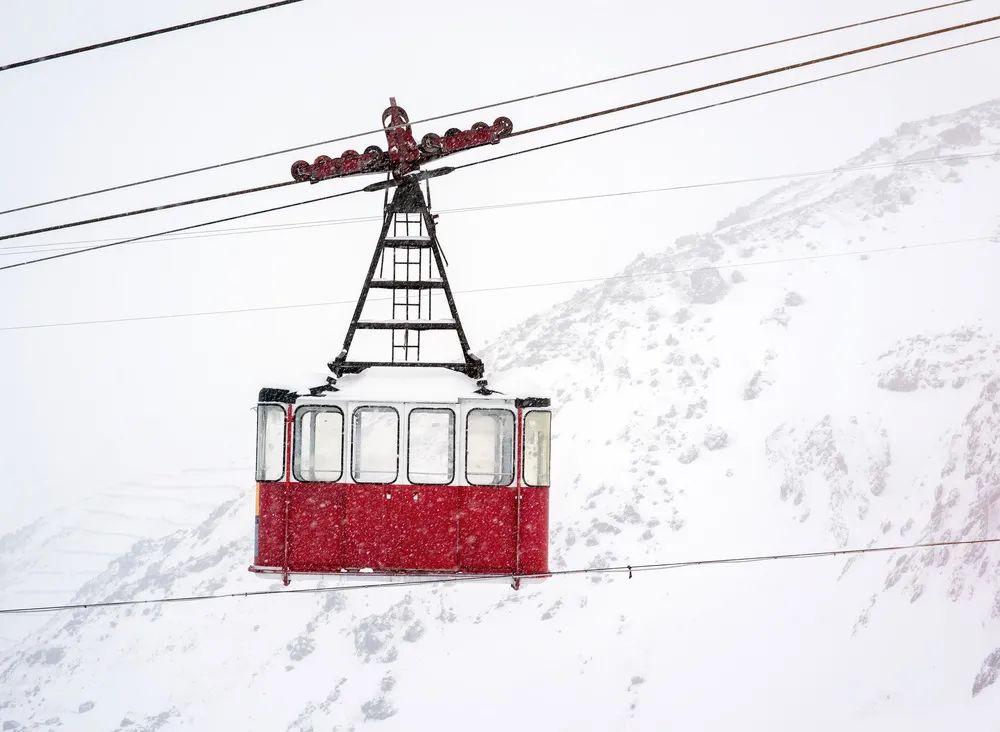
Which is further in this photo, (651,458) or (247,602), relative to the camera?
(247,602)

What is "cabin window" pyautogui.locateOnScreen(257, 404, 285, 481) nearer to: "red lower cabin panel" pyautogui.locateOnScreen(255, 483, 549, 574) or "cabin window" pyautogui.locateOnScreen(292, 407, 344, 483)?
"cabin window" pyautogui.locateOnScreen(292, 407, 344, 483)

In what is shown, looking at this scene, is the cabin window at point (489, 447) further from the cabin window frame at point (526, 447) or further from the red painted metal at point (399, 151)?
the red painted metal at point (399, 151)

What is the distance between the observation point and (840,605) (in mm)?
62750

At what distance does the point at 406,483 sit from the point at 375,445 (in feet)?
2.23

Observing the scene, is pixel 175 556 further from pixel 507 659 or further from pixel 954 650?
pixel 954 650

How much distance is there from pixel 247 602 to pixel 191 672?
9.11 m

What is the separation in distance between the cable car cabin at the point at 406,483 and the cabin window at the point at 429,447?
0.02 m

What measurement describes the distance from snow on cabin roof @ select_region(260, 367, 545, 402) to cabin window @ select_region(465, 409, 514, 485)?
0.28 metres

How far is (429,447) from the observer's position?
1251 centimetres

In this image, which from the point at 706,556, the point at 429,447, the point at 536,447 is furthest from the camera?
the point at 706,556

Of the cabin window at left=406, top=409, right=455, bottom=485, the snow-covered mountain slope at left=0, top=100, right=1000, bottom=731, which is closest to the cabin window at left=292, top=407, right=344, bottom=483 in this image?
the cabin window at left=406, top=409, right=455, bottom=485

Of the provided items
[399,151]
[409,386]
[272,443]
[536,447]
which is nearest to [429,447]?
[409,386]

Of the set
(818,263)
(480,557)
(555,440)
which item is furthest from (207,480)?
(480,557)

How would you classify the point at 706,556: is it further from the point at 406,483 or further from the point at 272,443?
the point at 272,443
